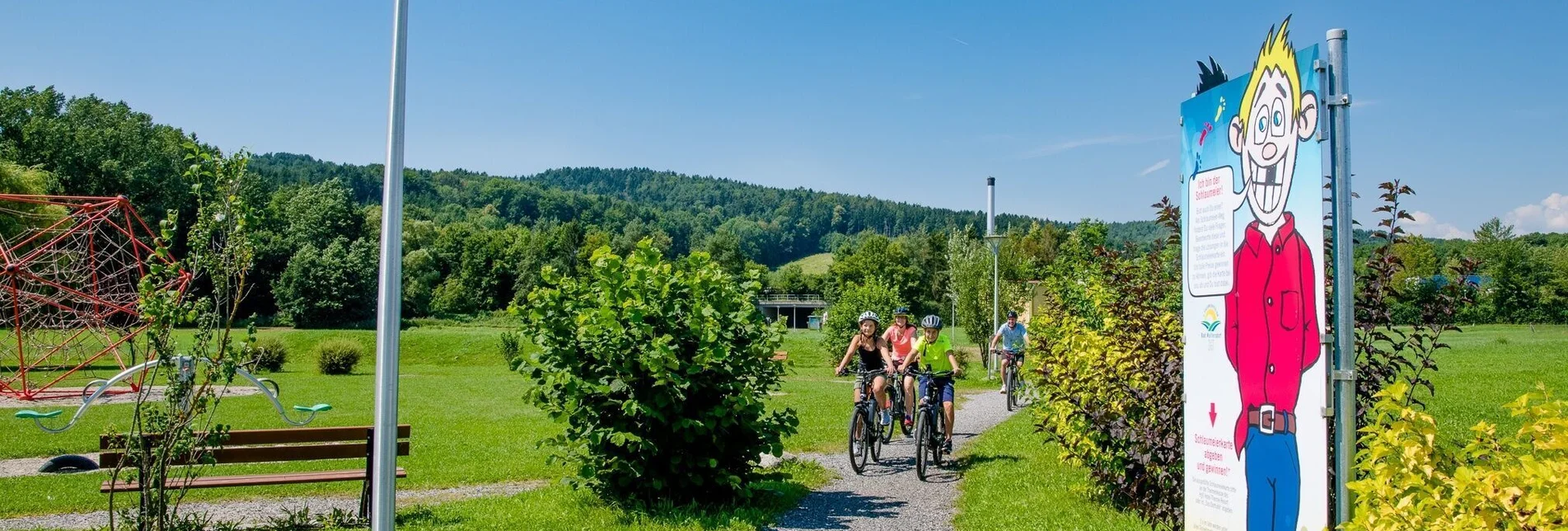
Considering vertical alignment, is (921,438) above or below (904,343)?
below

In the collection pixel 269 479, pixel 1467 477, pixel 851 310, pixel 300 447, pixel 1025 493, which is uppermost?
pixel 851 310

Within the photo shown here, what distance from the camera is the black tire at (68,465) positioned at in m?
10.9

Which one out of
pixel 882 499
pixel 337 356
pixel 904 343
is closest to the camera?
pixel 882 499

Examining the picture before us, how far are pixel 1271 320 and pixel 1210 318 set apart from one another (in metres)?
0.58

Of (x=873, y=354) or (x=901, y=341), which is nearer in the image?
(x=873, y=354)

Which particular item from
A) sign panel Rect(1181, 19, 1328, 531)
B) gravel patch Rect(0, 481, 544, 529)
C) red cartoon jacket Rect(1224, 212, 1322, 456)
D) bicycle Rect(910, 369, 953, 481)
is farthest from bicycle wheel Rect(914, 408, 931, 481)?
red cartoon jacket Rect(1224, 212, 1322, 456)

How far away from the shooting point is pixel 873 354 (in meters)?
10.7

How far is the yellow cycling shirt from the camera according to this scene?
10508mm

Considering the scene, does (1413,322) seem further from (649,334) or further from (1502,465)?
(649,334)

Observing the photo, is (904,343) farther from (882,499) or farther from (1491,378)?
(1491,378)

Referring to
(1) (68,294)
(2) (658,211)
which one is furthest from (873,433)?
(2) (658,211)

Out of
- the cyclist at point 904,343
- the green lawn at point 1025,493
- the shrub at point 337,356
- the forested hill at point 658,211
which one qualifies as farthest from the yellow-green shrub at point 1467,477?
the forested hill at point 658,211

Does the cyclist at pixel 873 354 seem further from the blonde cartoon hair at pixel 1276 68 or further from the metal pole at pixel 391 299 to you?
the blonde cartoon hair at pixel 1276 68

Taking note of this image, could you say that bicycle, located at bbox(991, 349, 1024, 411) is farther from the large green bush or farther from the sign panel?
the sign panel
